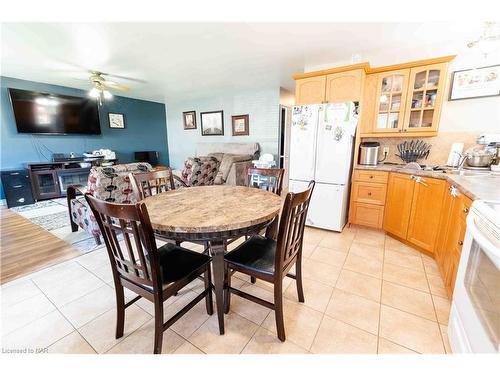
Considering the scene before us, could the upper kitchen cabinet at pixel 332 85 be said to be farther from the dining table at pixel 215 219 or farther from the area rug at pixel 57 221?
the area rug at pixel 57 221

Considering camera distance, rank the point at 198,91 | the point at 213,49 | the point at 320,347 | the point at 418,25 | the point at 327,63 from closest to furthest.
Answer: the point at 320,347 → the point at 418,25 → the point at 213,49 → the point at 327,63 → the point at 198,91

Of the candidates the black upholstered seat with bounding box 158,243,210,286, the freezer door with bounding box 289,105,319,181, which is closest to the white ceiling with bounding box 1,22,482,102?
the freezer door with bounding box 289,105,319,181

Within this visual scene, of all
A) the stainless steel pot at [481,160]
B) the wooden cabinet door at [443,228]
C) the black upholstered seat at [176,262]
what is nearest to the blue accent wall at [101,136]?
the black upholstered seat at [176,262]

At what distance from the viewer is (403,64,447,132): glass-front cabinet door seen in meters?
2.42

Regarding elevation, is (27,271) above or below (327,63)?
below

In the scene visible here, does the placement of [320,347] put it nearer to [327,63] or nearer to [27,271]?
[27,271]

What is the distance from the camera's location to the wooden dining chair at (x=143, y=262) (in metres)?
0.98

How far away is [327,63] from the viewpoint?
315cm

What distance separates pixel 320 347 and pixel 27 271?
2.66m

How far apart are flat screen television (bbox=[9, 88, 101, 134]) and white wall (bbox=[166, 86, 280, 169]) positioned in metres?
2.13

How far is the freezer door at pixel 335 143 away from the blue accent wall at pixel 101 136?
5540mm

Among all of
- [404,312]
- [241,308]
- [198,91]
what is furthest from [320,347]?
[198,91]
